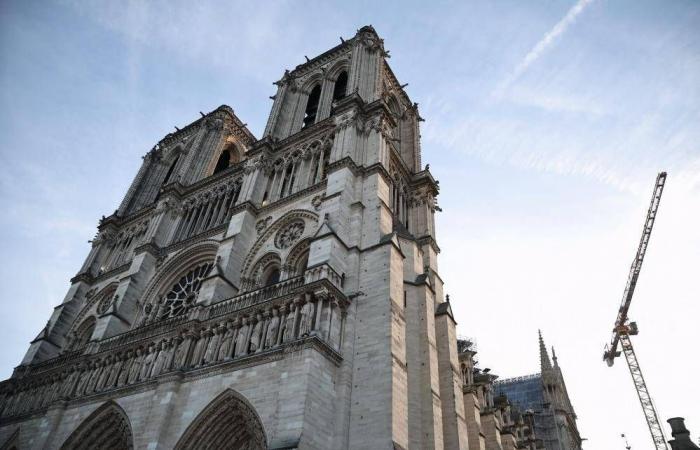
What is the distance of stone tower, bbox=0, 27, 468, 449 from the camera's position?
545 inches

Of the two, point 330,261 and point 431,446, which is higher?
point 330,261

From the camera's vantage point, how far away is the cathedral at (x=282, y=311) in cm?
1389

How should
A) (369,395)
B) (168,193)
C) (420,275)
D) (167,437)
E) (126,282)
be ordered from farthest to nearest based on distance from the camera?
(168,193), (126,282), (420,275), (167,437), (369,395)

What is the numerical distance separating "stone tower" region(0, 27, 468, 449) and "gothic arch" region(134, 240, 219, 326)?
0.10 m

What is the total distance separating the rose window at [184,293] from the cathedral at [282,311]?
98mm

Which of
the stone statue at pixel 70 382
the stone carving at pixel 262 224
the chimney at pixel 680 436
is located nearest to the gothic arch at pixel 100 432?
the stone statue at pixel 70 382

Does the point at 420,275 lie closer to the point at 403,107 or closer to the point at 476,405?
the point at 476,405

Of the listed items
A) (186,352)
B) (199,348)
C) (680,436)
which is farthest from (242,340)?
(680,436)

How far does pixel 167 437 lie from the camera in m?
14.5

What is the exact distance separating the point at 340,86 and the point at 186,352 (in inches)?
743

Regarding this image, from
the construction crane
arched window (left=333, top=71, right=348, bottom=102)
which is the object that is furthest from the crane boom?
arched window (left=333, top=71, right=348, bottom=102)

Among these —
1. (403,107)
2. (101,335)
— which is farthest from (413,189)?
(101,335)

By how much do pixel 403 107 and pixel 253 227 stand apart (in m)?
13.3

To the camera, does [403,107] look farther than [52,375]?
Yes
